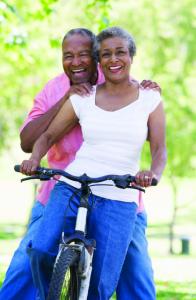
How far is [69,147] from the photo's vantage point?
203 inches

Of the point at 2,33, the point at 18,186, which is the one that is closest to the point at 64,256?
the point at 2,33

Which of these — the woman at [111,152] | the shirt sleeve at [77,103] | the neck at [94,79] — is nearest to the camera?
the woman at [111,152]

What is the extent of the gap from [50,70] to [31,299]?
13.4 metres

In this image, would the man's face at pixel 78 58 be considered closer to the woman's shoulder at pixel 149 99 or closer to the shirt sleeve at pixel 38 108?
the shirt sleeve at pixel 38 108

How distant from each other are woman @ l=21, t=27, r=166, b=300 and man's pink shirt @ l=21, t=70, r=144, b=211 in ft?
0.72

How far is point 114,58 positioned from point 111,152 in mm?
533

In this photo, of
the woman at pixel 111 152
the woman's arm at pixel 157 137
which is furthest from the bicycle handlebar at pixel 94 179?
the woman's arm at pixel 157 137

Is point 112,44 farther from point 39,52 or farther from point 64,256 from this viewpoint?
point 39,52

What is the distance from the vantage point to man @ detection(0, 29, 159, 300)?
16.5 feet

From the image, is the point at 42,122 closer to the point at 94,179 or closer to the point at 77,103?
the point at 77,103

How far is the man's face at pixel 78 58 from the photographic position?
16.6 ft

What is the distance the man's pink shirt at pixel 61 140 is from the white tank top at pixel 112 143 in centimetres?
27

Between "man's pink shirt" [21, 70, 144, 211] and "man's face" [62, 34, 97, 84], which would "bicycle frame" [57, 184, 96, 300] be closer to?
"man's pink shirt" [21, 70, 144, 211]

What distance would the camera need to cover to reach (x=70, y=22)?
62.8ft
